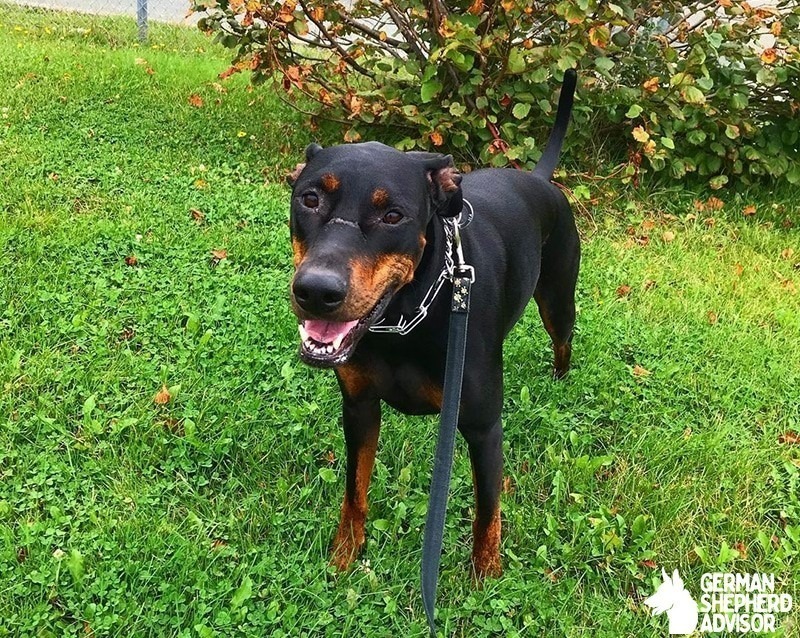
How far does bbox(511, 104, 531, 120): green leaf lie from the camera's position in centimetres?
497

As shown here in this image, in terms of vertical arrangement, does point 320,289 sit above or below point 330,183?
below

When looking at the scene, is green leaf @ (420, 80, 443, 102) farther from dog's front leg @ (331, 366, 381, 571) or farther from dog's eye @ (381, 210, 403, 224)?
dog's eye @ (381, 210, 403, 224)

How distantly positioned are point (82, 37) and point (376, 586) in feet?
26.2

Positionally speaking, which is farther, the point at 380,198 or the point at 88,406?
the point at 88,406

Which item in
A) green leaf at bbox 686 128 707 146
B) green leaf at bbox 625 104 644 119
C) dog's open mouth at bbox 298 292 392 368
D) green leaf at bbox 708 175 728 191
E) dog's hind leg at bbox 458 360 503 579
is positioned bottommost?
dog's hind leg at bbox 458 360 503 579

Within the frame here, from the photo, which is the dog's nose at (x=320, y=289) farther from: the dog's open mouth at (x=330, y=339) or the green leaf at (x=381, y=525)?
the green leaf at (x=381, y=525)

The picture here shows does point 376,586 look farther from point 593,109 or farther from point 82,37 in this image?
point 82,37

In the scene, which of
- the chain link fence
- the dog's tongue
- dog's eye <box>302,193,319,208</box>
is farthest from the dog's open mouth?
the chain link fence

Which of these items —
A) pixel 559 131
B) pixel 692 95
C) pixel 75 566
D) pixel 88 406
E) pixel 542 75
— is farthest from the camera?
pixel 542 75

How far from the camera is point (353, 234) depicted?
184 cm

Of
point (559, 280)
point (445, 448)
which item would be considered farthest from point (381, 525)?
point (559, 280)

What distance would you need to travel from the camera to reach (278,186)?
5.25 m

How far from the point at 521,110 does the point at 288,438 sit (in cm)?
317

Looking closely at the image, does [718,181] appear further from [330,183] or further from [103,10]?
[103,10]
